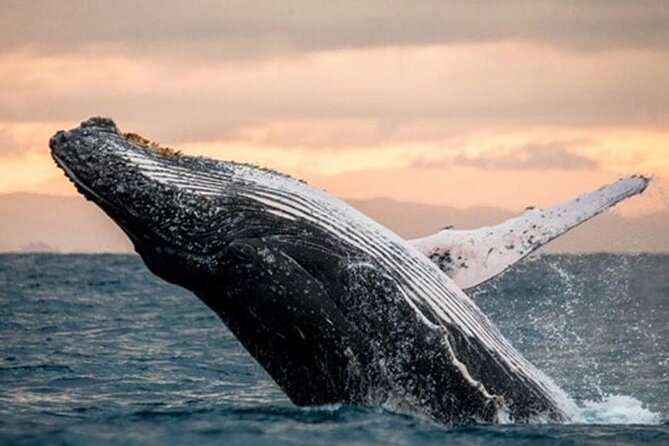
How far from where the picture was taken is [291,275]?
10523 millimetres

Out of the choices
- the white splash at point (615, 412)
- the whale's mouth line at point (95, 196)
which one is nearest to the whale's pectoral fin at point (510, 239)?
the white splash at point (615, 412)

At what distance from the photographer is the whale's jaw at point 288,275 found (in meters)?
10.5

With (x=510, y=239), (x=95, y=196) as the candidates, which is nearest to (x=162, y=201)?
(x=95, y=196)

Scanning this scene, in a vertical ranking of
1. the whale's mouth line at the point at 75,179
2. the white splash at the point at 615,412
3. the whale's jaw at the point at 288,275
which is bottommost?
the white splash at the point at 615,412

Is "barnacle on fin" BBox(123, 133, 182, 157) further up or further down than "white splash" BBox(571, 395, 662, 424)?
further up

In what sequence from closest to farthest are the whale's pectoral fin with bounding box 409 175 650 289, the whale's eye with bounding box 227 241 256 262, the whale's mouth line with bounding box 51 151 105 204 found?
the whale's eye with bounding box 227 241 256 262
the whale's mouth line with bounding box 51 151 105 204
the whale's pectoral fin with bounding box 409 175 650 289

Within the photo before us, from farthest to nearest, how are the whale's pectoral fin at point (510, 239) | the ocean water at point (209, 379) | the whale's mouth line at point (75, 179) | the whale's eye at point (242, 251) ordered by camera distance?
1. the whale's pectoral fin at point (510, 239)
2. the whale's mouth line at point (75, 179)
3. the whale's eye at point (242, 251)
4. the ocean water at point (209, 379)

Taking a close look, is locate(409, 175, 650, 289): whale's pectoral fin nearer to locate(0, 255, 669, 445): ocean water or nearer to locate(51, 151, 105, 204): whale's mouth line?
locate(0, 255, 669, 445): ocean water

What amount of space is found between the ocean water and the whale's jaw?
0.31 metres

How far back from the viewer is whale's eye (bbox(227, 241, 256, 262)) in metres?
10.5

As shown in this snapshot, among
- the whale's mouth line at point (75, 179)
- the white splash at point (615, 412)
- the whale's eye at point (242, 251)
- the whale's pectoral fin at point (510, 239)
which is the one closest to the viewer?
the whale's eye at point (242, 251)

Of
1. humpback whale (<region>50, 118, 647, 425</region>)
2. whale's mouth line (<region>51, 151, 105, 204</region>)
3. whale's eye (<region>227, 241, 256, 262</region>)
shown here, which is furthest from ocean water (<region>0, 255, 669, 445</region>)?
whale's mouth line (<region>51, 151, 105, 204</region>)

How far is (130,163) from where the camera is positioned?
10.6m

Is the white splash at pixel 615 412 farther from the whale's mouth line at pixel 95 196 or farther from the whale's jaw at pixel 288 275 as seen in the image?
the whale's mouth line at pixel 95 196
